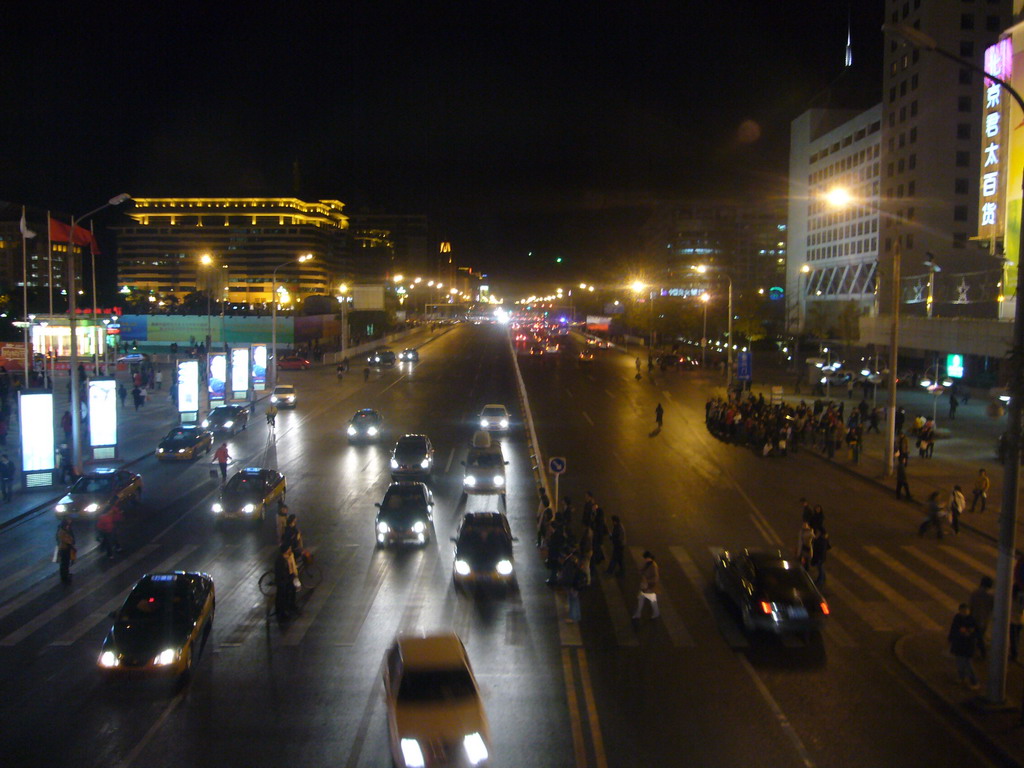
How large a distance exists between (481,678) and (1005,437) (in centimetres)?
734

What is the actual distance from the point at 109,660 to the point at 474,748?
17.6 ft

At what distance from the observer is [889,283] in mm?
66875

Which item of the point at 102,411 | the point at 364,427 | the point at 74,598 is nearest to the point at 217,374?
the point at 364,427

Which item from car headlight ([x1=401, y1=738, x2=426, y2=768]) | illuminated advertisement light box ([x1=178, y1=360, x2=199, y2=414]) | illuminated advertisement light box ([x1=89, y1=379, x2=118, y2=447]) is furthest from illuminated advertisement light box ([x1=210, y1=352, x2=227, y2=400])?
car headlight ([x1=401, y1=738, x2=426, y2=768])

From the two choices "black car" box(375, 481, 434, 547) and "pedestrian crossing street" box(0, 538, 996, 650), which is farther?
"black car" box(375, 481, 434, 547)

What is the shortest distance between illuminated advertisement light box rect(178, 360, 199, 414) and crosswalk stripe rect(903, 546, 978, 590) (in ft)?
90.0

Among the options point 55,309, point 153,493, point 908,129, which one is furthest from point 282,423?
point 55,309

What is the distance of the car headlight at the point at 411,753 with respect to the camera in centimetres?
830

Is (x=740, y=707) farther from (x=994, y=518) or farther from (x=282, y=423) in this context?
(x=282, y=423)

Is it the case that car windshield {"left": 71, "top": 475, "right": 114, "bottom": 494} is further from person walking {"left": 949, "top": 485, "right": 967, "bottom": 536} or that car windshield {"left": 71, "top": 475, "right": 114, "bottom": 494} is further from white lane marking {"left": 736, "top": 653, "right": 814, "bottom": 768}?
person walking {"left": 949, "top": 485, "right": 967, "bottom": 536}

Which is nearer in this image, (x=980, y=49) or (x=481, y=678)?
(x=481, y=678)

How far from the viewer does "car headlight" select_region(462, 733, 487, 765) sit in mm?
8375

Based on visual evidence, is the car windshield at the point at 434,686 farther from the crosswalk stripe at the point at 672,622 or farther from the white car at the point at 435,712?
the crosswalk stripe at the point at 672,622

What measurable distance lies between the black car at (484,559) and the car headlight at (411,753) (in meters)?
6.81
